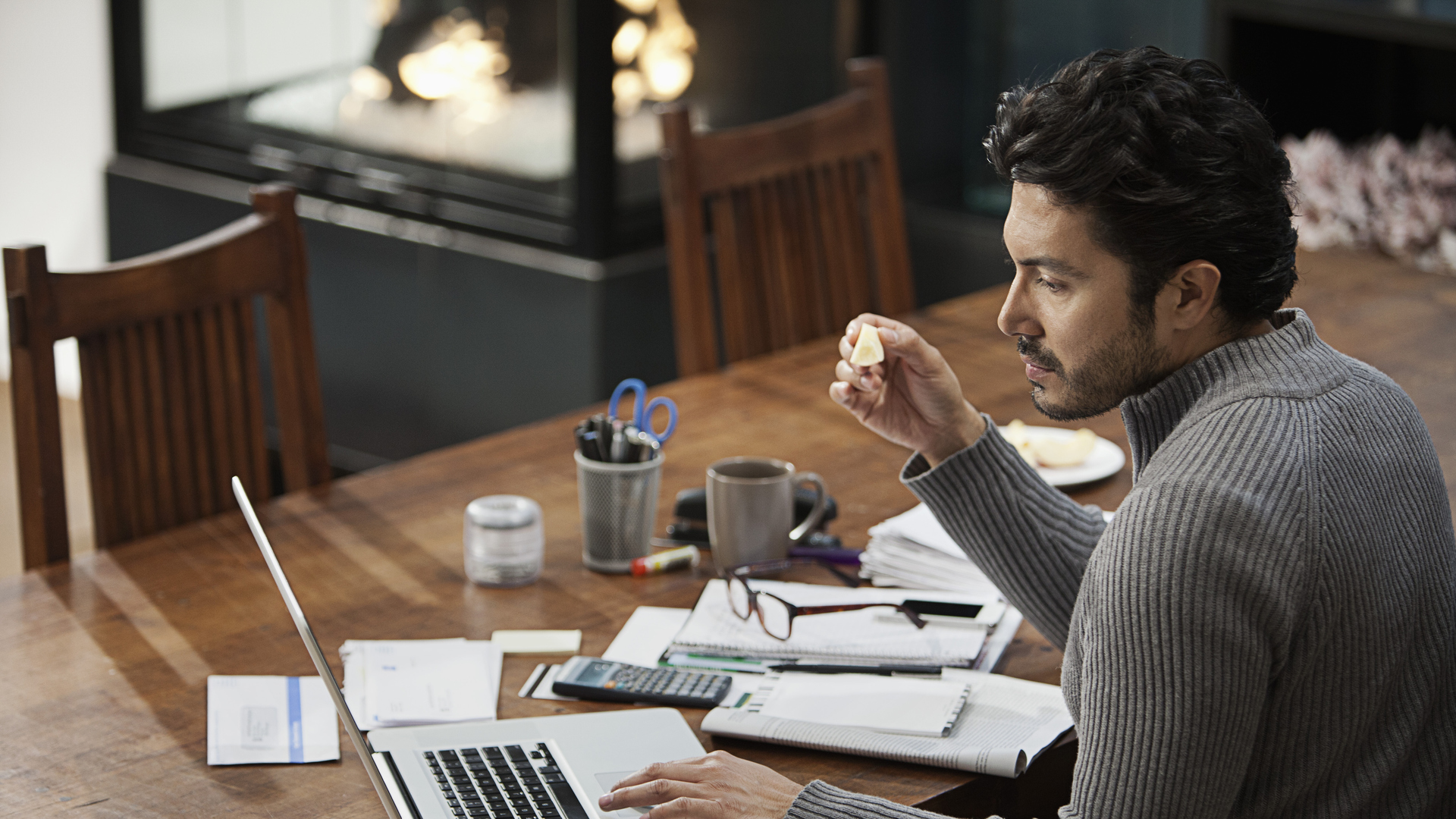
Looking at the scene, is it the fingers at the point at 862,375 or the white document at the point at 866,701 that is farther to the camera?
the fingers at the point at 862,375

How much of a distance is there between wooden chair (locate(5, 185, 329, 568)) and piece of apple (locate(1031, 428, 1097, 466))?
36.3 inches

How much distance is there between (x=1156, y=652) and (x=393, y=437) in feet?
10.4

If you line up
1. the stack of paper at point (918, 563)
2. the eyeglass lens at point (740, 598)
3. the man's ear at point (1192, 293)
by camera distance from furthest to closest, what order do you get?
the stack of paper at point (918, 563)
the eyeglass lens at point (740, 598)
the man's ear at point (1192, 293)

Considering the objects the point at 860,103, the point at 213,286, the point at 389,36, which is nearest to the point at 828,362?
the point at 860,103

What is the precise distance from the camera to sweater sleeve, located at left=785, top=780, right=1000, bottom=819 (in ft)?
3.73

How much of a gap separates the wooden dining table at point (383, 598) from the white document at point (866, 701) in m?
0.04

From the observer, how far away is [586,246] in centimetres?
355

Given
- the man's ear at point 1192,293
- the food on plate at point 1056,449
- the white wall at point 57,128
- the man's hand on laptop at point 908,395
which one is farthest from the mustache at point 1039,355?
the white wall at point 57,128

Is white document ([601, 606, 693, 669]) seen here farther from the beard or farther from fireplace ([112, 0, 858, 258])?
fireplace ([112, 0, 858, 258])

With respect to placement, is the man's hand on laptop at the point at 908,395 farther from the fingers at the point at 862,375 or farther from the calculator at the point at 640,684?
the calculator at the point at 640,684

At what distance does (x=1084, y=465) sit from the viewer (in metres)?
1.95

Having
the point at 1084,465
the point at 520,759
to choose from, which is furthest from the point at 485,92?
the point at 520,759

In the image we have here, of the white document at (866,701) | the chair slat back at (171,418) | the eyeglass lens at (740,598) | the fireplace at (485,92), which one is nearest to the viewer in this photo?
the white document at (866,701)

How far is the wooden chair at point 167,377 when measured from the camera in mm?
1726
